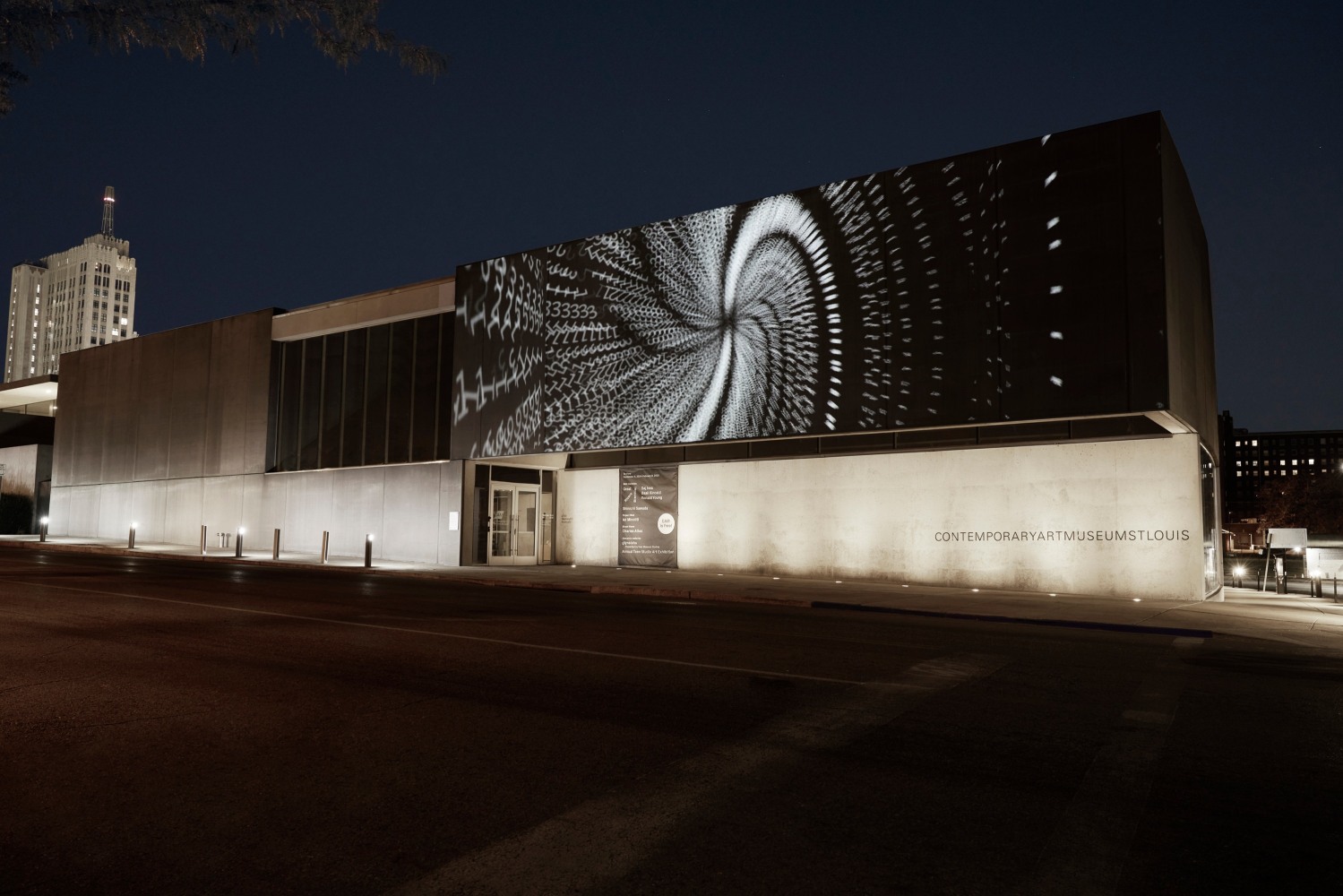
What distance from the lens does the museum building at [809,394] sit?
1789 centimetres

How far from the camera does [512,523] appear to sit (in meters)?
27.5

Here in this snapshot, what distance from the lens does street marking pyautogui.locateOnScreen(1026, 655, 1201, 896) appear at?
12.7 ft

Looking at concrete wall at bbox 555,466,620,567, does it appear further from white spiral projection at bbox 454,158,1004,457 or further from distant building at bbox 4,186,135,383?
distant building at bbox 4,186,135,383

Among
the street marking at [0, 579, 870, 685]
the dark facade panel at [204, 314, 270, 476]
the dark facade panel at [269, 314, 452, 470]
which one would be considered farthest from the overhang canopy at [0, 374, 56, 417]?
the street marking at [0, 579, 870, 685]

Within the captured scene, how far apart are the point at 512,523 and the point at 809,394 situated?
1130 cm

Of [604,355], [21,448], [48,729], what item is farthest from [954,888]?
[21,448]

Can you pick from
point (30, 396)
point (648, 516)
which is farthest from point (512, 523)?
point (30, 396)

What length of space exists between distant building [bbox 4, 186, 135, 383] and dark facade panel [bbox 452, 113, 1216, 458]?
185 metres

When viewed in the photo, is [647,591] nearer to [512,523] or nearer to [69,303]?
[512,523]

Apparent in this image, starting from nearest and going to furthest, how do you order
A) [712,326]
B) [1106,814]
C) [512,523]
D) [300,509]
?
1. [1106,814]
2. [712,326]
3. [512,523]
4. [300,509]

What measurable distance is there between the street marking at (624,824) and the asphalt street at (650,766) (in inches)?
0.8

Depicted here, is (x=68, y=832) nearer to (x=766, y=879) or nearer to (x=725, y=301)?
(x=766, y=879)

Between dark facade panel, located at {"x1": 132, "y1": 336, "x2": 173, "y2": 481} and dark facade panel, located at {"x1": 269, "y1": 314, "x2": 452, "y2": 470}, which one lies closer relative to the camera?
dark facade panel, located at {"x1": 269, "y1": 314, "x2": 452, "y2": 470}

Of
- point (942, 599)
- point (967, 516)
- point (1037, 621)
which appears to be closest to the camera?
point (1037, 621)
